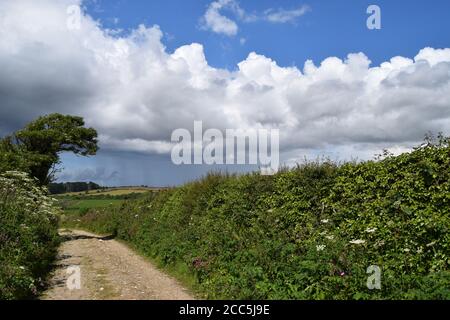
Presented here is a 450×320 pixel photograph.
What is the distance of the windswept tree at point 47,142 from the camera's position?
88.3 feet

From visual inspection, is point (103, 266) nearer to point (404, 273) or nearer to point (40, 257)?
point (40, 257)

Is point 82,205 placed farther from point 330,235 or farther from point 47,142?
point 330,235

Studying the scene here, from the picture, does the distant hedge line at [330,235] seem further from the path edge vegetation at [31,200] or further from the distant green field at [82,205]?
the distant green field at [82,205]

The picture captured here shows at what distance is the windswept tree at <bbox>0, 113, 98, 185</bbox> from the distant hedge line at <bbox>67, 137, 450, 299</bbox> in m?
13.5

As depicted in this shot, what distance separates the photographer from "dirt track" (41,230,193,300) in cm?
1095

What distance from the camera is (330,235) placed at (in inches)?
451

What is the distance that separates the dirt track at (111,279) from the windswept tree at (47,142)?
8.97 meters

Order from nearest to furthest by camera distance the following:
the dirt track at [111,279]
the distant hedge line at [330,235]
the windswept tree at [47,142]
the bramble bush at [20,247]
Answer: the distant hedge line at [330,235] → the bramble bush at [20,247] → the dirt track at [111,279] → the windswept tree at [47,142]

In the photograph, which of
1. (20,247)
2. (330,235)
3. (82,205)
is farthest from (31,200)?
(82,205)

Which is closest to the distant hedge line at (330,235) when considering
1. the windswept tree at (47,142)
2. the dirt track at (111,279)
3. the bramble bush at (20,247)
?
the dirt track at (111,279)

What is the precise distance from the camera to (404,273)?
29.0 ft

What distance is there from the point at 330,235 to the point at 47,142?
22320 mm

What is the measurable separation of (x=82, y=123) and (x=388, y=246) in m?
24.4
